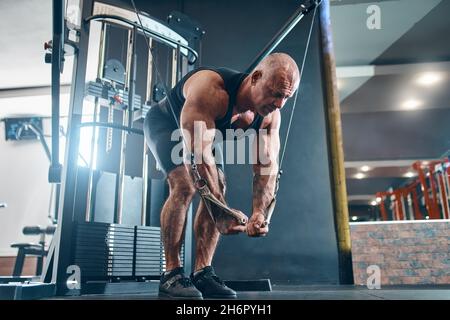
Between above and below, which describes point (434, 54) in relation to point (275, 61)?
above

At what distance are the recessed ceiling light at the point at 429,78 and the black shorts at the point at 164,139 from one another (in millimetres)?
3670

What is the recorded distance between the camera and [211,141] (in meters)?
1.41

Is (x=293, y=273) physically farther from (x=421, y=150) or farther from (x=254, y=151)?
(x=421, y=150)

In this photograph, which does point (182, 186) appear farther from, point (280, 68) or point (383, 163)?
point (383, 163)

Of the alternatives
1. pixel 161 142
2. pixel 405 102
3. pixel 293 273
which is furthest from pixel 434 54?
pixel 161 142

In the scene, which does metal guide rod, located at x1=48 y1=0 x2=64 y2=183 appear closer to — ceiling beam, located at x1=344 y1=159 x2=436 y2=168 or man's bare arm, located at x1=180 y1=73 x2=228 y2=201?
man's bare arm, located at x1=180 y1=73 x2=228 y2=201

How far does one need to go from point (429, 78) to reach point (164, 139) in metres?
3.95

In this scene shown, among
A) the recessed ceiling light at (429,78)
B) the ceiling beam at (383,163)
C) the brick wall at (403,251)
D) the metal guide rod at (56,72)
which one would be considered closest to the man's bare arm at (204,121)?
the metal guide rod at (56,72)

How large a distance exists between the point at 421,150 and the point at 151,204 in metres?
5.52

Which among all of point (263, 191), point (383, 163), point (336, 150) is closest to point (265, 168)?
point (263, 191)

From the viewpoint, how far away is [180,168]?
1649 millimetres

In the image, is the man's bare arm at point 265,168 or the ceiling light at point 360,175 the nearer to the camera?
the man's bare arm at point 265,168

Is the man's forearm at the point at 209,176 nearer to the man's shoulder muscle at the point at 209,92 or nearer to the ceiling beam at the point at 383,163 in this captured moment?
the man's shoulder muscle at the point at 209,92

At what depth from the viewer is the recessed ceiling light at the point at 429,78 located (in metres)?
4.52
